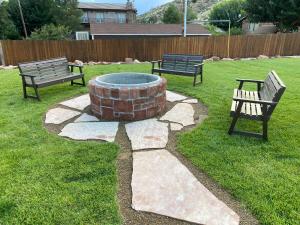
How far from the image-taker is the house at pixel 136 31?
89.9 feet

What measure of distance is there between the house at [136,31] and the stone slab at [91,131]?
80.3 feet

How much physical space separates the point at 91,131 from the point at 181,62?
4.50 meters

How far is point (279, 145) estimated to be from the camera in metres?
3.50

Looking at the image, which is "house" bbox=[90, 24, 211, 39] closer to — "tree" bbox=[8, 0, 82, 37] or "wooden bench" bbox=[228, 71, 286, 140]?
"tree" bbox=[8, 0, 82, 37]

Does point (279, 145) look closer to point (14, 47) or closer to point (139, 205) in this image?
point (139, 205)

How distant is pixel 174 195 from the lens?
8.32 ft

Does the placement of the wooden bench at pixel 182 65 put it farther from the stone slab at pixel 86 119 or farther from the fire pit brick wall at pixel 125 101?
the stone slab at pixel 86 119

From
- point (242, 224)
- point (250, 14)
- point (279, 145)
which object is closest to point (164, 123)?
point (279, 145)

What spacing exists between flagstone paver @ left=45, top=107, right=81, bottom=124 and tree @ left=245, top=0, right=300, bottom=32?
25.2m

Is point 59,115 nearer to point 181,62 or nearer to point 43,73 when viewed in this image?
point 43,73

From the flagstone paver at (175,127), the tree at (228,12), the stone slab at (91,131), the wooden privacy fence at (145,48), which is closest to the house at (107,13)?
the tree at (228,12)

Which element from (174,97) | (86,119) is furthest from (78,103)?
(174,97)

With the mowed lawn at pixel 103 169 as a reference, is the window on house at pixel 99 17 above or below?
above

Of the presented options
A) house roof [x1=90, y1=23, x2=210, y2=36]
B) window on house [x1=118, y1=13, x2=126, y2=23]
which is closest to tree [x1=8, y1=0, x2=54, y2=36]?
house roof [x1=90, y1=23, x2=210, y2=36]
